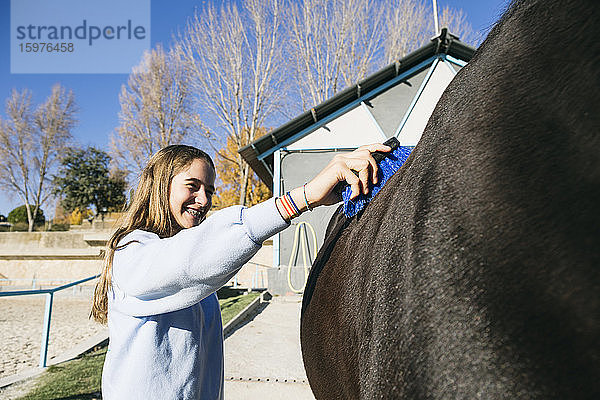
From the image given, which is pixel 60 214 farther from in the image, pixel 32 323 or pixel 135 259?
pixel 135 259

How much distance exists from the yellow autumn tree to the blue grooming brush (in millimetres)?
23639

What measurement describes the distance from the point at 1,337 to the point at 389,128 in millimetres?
9760

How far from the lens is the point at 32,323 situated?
33.0 ft

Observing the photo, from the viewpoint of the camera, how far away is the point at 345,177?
4.06ft

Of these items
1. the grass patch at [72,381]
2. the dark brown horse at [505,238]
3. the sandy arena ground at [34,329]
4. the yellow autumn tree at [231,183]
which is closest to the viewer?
the dark brown horse at [505,238]

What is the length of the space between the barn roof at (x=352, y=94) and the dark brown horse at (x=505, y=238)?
9.47m

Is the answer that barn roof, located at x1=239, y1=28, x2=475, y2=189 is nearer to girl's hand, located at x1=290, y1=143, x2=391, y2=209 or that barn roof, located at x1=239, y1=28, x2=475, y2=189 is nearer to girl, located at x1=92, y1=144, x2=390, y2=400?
girl, located at x1=92, y1=144, x2=390, y2=400

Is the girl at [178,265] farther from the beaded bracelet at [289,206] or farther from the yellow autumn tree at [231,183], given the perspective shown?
the yellow autumn tree at [231,183]

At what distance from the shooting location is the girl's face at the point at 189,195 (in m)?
1.78

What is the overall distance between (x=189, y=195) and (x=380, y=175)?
2.97 ft

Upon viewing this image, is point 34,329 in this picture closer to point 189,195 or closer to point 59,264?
point 189,195

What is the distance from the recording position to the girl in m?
1.19

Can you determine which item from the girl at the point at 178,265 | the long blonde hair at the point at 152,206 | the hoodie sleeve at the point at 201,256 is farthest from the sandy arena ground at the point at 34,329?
the hoodie sleeve at the point at 201,256

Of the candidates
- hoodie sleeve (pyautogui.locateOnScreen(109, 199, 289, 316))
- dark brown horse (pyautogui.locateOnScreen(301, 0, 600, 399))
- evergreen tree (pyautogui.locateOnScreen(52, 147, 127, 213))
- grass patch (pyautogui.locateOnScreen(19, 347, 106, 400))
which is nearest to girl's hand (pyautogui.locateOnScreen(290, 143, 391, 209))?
hoodie sleeve (pyautogui.locateOnScreen(109, 199, 289, 316))
